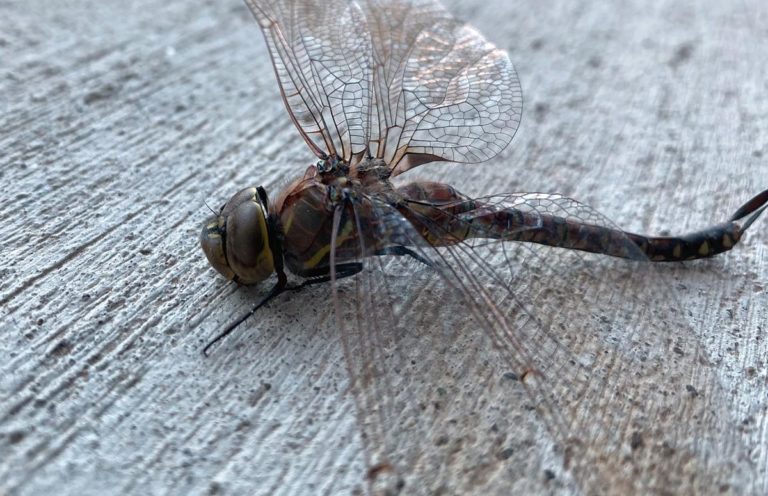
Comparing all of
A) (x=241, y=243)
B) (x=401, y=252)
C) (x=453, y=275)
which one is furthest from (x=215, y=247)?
(x=453, y=275)

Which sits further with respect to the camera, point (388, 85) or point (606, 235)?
point (388, 85)

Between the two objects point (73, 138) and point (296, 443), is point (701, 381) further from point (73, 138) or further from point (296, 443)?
point (73, 138)

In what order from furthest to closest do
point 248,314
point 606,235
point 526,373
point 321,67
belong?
1. point 321,67
2. point 606,235
3. point 248,314
4. point 526,373

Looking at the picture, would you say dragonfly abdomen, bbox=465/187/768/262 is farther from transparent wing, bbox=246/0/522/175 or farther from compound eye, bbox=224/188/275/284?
compound eye, bbox=224/188/275/284

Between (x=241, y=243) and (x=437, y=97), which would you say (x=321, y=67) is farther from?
(x=241, y=243)

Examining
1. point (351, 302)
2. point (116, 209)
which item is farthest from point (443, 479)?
point (116, 209)

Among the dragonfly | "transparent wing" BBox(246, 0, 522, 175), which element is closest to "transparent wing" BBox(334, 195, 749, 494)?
the dragonfly

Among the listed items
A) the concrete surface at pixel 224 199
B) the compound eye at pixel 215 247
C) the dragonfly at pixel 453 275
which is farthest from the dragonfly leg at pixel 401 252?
the compound eye at pixel 215 247
